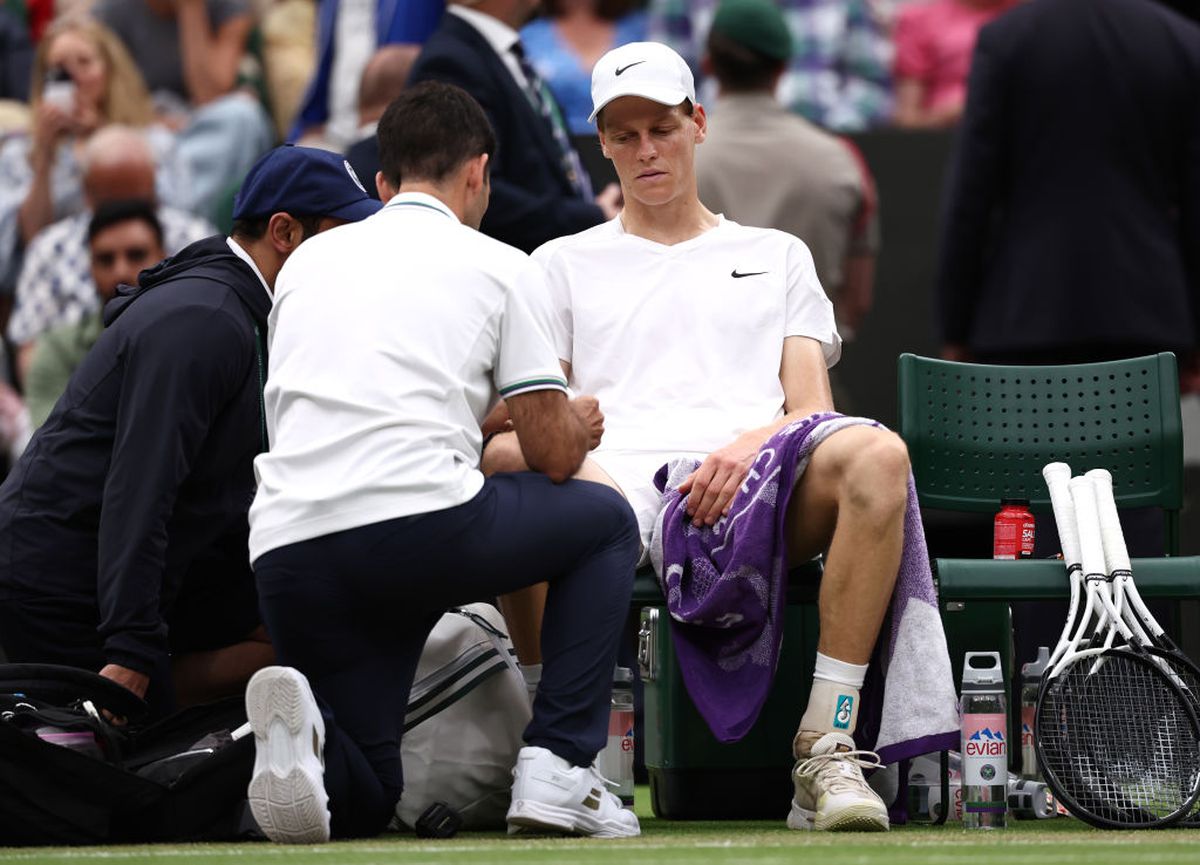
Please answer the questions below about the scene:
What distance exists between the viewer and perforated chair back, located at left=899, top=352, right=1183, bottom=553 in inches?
208

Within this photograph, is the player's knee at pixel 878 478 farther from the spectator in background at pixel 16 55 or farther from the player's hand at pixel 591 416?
the spectator in background at pixel 16 55

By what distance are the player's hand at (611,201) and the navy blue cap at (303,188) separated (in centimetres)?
138

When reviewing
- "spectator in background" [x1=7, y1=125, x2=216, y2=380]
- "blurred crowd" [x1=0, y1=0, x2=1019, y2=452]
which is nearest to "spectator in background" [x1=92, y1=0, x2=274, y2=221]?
"blurred crowd" [x1=0, y1=0, x2=1019, y2=452]

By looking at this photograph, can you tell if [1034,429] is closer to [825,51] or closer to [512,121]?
[512,121]

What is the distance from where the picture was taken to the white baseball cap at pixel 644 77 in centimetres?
489

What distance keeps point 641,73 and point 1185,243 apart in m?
2.11

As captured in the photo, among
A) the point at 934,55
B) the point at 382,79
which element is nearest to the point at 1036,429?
the point at 382,79

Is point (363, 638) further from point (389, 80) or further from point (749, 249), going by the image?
point (389, 80)

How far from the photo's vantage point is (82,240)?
776 cm

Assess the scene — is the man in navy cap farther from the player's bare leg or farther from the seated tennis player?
the player's bare leg

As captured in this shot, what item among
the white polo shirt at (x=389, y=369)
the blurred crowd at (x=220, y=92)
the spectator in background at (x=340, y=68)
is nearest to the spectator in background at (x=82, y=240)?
the blurred crowd at (x=220, y=92)

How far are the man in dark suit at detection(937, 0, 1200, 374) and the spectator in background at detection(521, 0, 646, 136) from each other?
62.5 inches

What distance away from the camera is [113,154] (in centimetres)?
788

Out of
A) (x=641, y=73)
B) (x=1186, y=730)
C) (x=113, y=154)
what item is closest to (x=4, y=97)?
(x=113, y=154)
